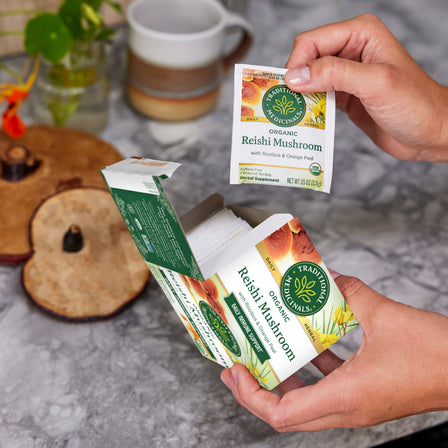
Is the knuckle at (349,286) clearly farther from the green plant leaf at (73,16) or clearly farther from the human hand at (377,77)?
the green plant leaf at (73,16)

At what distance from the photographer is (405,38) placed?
1263 mm

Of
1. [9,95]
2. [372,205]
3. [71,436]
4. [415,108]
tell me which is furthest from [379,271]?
[9,95]

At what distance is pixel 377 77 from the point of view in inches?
26.0

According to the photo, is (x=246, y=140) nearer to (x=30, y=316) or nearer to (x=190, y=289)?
(x=190, y=289)

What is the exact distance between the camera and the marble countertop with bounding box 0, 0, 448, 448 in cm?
66

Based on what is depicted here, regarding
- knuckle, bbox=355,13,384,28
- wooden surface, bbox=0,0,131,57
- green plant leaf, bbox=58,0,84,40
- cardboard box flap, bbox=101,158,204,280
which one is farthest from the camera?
wooden surface, bbox=0,0,131,57

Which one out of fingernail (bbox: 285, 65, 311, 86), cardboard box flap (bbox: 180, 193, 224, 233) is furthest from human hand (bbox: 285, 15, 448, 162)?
cardboard box flap (bbox: 180, 193, 224, 233)

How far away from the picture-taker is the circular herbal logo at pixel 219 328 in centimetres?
58

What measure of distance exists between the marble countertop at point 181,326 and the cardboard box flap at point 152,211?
0.73 ft

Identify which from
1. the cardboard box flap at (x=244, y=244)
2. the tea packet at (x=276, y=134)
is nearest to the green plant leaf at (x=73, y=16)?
the tea packet at (x=276, y=134)

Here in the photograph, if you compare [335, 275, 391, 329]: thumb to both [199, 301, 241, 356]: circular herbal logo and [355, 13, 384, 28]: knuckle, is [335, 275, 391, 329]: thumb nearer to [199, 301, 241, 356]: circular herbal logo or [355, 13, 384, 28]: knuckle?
[199, 301, 241, 356]: circular herbal logo

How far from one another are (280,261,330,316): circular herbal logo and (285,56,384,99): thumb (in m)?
0.23

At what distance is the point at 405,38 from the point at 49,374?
→ 1.05m

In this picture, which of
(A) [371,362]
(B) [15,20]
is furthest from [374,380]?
(B) [15,20]
